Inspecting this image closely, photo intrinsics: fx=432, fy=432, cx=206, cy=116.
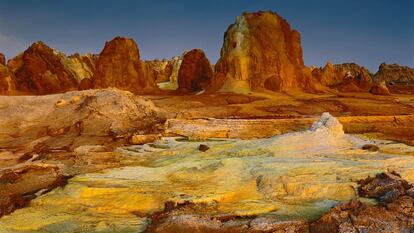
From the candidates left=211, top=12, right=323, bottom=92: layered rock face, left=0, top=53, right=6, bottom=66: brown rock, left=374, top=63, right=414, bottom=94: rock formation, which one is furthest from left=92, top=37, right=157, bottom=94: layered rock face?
left=374, top=63, right=414, bottom=94: rock formation

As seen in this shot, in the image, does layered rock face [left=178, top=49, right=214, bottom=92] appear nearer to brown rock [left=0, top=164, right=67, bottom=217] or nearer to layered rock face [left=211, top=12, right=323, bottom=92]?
layered rock face [left=211, top=12, right=323, bottom=92]

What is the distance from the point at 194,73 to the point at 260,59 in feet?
38.4

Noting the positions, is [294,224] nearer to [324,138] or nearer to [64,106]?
[324,138]

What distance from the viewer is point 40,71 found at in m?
61.2

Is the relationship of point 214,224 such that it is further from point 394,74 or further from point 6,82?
point 394,74

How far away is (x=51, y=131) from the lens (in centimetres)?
2253

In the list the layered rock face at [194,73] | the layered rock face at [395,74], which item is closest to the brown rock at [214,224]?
the layered rock face at [194,73]

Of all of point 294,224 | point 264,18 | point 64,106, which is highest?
point 264,18

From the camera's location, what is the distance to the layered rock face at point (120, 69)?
58625mm

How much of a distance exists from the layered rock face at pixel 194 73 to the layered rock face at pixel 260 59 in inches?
212

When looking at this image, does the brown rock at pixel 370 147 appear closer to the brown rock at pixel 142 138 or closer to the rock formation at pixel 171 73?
the brown rock at pixel 142 138

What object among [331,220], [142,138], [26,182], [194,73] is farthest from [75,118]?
[194,73]

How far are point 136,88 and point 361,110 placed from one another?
3177 centimetres

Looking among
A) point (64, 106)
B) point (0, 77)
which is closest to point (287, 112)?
point (64, 106)
